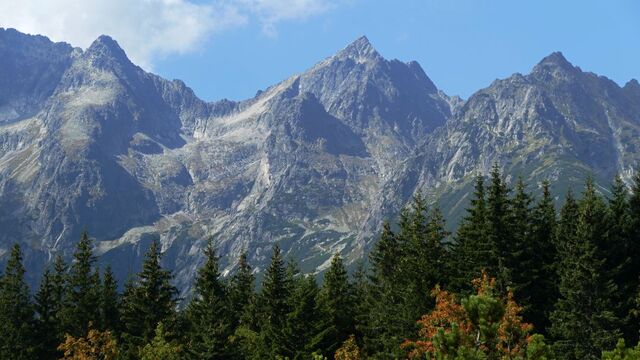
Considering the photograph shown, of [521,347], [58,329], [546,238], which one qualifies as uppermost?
[546,238]

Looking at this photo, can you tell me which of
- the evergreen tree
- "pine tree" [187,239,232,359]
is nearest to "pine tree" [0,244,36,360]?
"pine tree" [187,239,232,359]

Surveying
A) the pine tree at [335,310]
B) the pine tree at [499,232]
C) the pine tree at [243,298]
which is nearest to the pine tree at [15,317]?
the pine tree at [243,298]

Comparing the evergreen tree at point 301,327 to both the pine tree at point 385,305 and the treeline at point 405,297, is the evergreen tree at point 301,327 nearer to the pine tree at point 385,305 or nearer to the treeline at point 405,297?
the treeline at point 405,297

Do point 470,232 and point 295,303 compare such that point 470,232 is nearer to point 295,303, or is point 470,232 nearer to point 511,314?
point 295,303

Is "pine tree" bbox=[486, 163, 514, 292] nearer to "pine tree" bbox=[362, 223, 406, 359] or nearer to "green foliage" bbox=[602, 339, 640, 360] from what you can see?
"pine tree" bbox=[362, 223, 406, 359]

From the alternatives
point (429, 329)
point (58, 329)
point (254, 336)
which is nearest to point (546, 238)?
point (429, 329)

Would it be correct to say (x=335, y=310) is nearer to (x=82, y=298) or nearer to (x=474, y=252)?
(x=474, y=252)

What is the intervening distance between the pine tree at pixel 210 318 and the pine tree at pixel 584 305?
103 feet

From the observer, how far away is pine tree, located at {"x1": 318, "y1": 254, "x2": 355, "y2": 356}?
233ft

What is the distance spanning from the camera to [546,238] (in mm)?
69188

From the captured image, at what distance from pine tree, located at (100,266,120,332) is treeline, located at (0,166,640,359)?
0.18 m

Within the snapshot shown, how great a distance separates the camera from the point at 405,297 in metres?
63.9

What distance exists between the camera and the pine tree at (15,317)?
78125 mm

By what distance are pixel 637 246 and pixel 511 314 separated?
106 feet
